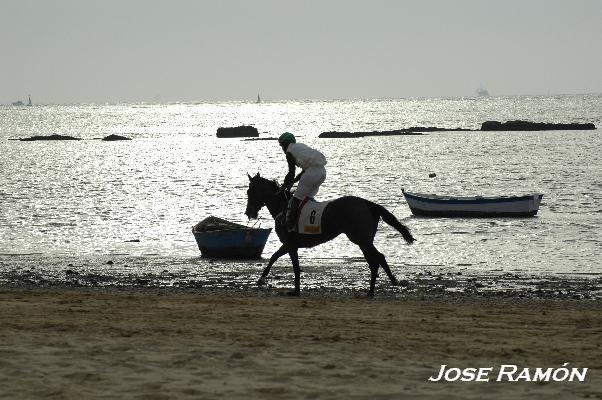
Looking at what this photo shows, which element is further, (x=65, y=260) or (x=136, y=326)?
(x=65, y=260)

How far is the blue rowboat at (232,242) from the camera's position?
1087 inches

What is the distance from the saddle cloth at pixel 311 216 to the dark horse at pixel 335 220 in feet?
0.27

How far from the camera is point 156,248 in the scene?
32312 millimetres

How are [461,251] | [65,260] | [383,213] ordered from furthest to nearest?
[461,251], [65,260], [383,213]

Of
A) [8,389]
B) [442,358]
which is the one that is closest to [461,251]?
[442,358]

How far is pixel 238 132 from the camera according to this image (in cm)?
18725

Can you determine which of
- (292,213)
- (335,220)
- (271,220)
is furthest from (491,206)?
(292,213)

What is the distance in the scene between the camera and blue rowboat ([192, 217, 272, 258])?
27609 mm

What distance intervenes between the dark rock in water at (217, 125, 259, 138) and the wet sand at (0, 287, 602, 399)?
167148mm

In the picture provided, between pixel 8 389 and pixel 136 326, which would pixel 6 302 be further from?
pixel 8 389

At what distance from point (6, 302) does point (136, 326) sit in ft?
13.2

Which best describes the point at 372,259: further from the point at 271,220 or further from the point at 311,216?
the point at 271,220

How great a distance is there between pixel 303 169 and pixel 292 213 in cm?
88

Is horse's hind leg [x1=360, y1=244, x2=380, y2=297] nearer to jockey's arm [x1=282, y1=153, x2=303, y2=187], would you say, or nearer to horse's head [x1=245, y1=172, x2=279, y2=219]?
jockey's arm [x1=282, y1=153, x2=303, y2=187]
